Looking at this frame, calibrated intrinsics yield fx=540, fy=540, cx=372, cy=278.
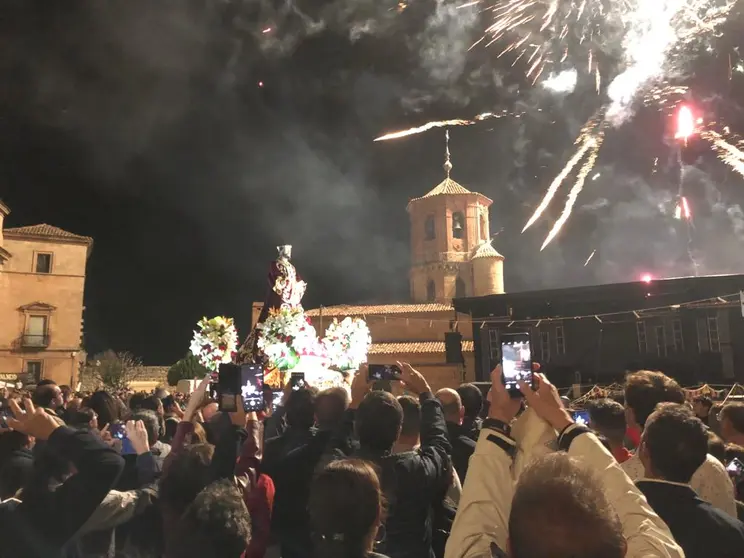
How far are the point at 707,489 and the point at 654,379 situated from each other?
0.81 meters

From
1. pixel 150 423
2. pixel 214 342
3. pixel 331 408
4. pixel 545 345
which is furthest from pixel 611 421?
pixel 545 345

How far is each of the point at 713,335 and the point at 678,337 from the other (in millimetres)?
1500

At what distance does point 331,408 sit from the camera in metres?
4.46

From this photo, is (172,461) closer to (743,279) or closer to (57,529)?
(57,529)

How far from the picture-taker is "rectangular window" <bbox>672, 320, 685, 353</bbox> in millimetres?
26891

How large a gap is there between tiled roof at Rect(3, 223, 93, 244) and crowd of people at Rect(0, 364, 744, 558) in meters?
42.2

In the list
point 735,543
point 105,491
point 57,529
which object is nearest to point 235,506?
point 105,491

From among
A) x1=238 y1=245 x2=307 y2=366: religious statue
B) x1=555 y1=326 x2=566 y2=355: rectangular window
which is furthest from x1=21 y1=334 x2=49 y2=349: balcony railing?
x1=555 y1=326 x2=566 y2=355: rectangular window

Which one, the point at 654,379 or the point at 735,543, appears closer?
the point at 735,543

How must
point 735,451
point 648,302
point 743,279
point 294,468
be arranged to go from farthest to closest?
point 648,302 → point 743,279 → point 735,451 → point 294,468

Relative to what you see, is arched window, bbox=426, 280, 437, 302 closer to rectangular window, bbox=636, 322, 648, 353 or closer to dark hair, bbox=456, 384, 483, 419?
rectangular window, bbox=636, 322, 648, 353

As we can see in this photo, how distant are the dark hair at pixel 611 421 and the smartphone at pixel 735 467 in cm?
117

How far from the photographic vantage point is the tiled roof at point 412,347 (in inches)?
1419

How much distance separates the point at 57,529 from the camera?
8.69 feet
